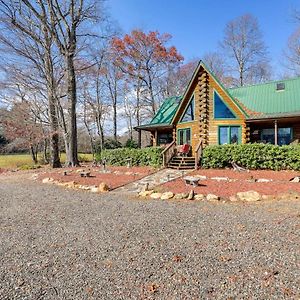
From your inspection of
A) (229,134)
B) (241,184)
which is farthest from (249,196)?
(229,134)

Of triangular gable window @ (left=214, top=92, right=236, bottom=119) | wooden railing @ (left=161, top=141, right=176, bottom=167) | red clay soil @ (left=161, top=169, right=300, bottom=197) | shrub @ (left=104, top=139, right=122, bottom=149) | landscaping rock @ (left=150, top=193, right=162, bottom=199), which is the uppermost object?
triangular gable window @ (left=214, top=92, right=236, bottom=119)

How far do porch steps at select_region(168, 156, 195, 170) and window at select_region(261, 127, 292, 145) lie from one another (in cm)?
541

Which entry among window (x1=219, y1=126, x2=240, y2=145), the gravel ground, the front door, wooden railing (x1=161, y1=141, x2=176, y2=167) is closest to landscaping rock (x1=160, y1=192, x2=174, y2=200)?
the gravel ground

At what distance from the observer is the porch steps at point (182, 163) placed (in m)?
14.3

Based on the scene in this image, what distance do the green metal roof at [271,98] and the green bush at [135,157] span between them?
23.5 ft

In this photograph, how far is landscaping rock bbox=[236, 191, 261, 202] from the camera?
7.62 metres

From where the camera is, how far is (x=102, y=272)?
11.4 feet

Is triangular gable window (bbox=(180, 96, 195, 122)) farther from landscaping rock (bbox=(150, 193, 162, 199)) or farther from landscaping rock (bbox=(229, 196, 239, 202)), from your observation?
landscaping rock (bbox=(229, 196, 239, 202))

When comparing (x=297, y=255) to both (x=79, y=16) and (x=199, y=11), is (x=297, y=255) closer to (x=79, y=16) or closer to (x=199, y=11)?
(x=199, y=11)

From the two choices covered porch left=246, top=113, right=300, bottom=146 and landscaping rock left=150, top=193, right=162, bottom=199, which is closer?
landscaping rock left=150, top=193, right=162, bottom=199

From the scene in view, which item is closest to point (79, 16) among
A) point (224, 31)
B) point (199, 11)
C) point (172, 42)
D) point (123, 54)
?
point (199, 11)

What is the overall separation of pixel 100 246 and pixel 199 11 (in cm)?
1768

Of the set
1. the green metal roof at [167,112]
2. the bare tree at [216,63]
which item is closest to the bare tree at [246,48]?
the bare tree at [216,63]

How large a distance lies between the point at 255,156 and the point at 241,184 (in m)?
3.57
